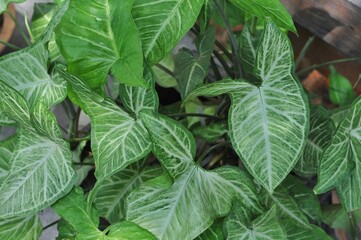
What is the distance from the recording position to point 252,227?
2.69 ft

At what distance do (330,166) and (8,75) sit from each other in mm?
535

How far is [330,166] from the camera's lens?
0.77m

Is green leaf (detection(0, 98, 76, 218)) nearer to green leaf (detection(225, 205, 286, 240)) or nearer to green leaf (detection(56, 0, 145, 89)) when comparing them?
green leaf (detection(56, 0, 145, 89))

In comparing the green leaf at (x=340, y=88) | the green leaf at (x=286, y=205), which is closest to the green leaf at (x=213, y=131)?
the green leaf at (x=286, y=205)

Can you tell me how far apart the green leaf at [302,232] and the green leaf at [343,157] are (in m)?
0.14

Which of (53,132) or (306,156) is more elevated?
(53,132)

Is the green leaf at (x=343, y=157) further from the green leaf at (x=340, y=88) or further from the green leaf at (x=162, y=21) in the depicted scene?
the green leaf at (x=340, y=88)

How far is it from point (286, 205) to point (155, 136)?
1.01 ft

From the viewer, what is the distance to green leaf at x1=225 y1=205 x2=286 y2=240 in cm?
80

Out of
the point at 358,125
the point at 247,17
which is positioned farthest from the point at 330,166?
the point at 247,17

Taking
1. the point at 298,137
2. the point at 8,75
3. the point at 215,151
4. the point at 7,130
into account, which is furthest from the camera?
the point at 7,130

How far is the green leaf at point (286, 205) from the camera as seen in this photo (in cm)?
92

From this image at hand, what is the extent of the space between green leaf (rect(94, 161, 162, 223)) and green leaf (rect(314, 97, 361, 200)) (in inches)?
12.0

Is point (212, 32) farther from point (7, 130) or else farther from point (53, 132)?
point (7, 130)
